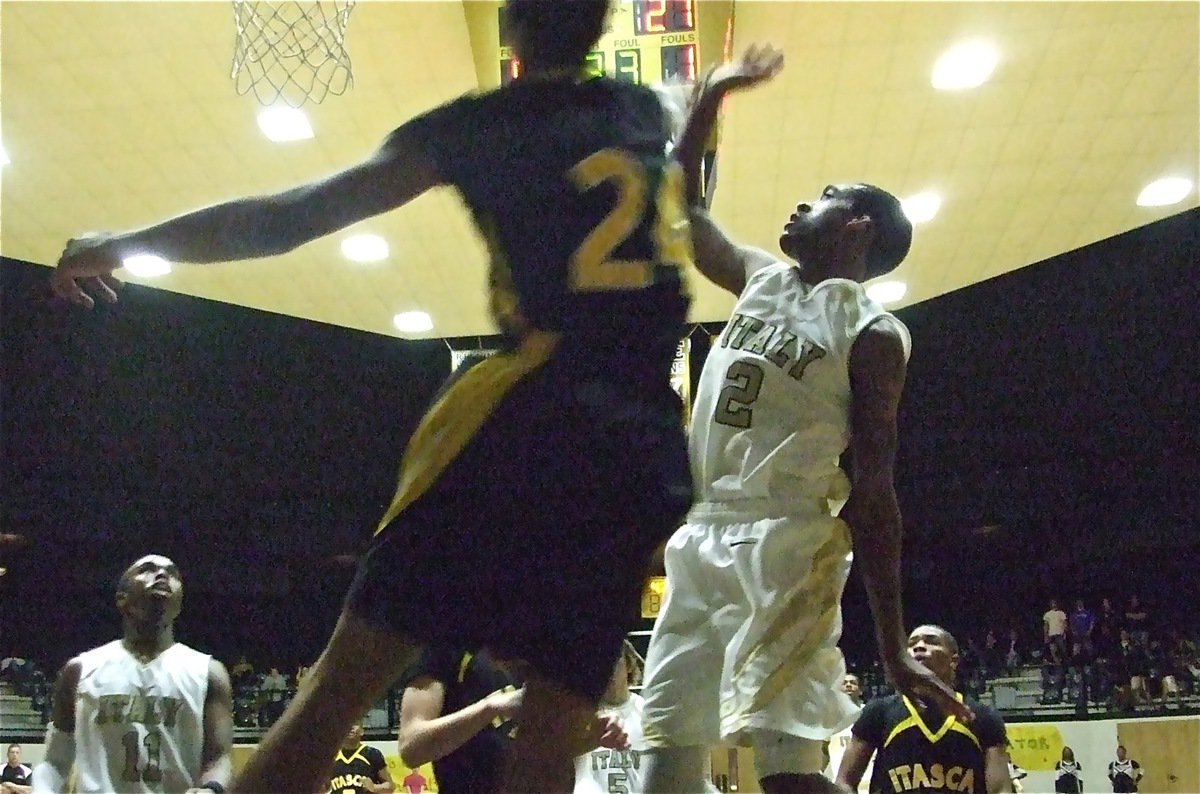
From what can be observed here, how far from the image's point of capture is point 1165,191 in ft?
31.1

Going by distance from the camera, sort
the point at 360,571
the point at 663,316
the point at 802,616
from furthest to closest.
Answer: the point at 802,616
the point at 663,316
the point at 360,571

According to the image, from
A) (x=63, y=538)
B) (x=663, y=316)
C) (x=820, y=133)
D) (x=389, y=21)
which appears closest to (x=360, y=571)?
(x=663, y=316)

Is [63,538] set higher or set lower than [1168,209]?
lower

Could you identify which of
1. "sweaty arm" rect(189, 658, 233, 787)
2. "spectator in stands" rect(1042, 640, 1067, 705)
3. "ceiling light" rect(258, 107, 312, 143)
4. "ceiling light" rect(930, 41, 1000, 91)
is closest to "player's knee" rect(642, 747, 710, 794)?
"sweaty arm" rect(189, 658, 233, 787)

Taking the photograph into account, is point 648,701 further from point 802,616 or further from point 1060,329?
point 1060,329

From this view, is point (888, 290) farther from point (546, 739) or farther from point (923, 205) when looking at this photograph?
point (546, 739)

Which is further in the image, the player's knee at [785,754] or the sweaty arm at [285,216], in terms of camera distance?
the player's knee at [785,754]

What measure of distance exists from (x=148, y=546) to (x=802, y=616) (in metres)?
11.1

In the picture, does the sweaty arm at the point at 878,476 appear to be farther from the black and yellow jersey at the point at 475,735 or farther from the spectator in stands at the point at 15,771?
the spectator in stands at the point at 15,771

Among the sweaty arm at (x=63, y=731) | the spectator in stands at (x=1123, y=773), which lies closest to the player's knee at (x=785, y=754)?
the sweaty arm at (x=63, y=731)

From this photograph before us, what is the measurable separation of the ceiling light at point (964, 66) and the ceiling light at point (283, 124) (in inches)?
169

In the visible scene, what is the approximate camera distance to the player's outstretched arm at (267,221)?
4.35 feet

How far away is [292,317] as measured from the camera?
12.0 meters

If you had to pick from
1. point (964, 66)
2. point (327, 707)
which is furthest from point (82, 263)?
point (964, 66)
